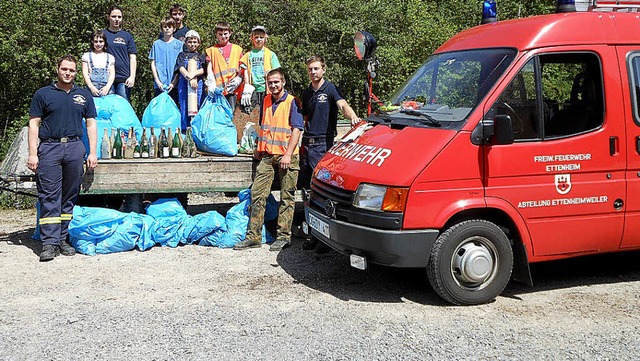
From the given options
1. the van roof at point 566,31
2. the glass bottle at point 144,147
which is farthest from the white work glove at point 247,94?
the van roof at point 566,31

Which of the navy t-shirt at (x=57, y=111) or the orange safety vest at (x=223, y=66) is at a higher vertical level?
the orange safety vest at (x=223, y=66)

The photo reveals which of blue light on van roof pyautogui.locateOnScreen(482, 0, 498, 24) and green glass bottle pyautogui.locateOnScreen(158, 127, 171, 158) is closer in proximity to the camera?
blue light on van roof pyautogui.locateOnScreen(482, 0, 498, 24)

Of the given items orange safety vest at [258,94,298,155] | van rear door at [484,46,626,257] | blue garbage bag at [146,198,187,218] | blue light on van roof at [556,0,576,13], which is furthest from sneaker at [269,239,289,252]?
blue light on van roof at [556,0,576,13]

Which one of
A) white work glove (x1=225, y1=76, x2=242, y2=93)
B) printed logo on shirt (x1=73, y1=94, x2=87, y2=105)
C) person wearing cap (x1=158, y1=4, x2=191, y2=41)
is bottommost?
printed logo on shirt (x1=73, y1=94, x2=87, y2=105)

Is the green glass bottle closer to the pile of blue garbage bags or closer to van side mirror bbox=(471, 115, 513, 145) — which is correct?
the pile of blue garbage bags

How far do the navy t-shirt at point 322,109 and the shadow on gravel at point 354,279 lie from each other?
1298 mm

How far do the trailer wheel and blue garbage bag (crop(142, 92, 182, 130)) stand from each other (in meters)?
4.06

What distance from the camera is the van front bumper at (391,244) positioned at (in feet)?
17.0

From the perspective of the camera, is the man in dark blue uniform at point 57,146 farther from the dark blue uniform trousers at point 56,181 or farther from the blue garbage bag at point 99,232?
the blue garbage bag at point 99,232

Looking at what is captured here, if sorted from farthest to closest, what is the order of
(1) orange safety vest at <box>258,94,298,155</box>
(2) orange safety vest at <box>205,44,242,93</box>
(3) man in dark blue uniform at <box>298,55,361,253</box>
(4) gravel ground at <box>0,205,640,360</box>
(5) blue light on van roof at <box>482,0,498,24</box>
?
(2) orange safety vest at <box>205,44,242,93</box>
(1) orange safety vest at <box>258,94,298,155</box>
(3) man in dark blue uniform at <box>298,55,361,253</box>
(5) blue light on van roof at <box>482,0,498,24</box>
(4) gravel ground at <box>0,205,640,360</box>

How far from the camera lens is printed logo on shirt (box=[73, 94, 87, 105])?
22.8ft

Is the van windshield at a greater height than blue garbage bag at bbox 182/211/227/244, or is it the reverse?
the van windshield

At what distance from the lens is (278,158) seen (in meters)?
7.23

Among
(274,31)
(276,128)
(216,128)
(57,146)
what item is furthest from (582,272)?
(274,31)
